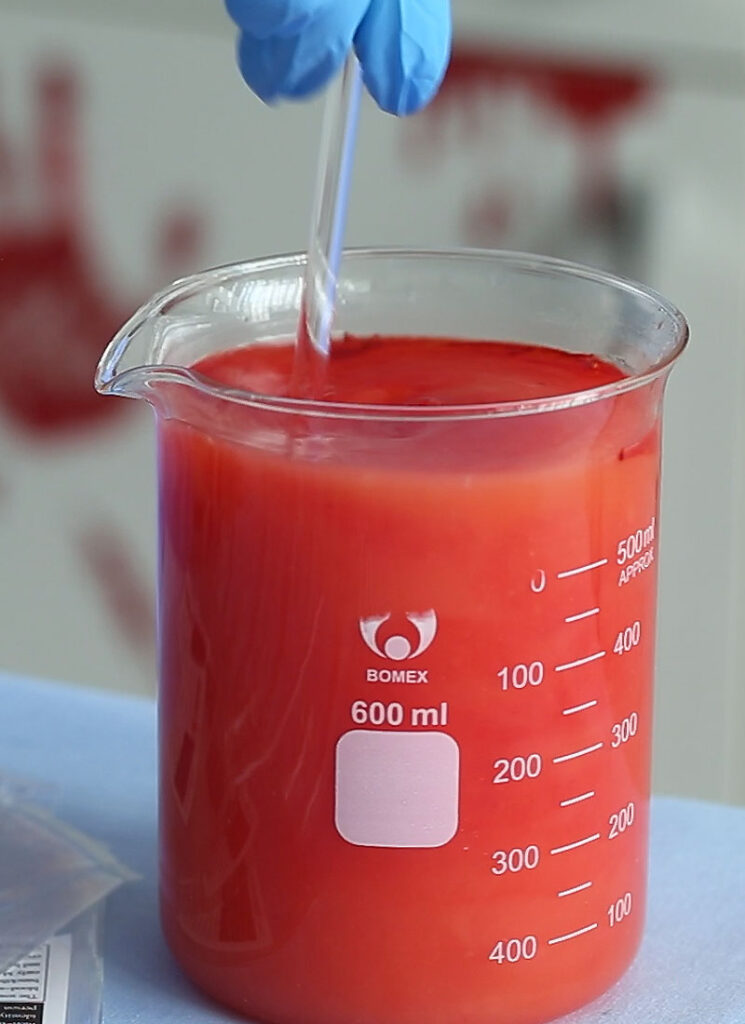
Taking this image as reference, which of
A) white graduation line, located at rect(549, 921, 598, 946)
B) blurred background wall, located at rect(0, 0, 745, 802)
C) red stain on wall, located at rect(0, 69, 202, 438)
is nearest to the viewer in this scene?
white graduation line, located at rect(549, 921, 598, 946)

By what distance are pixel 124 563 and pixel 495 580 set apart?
4.56 ft

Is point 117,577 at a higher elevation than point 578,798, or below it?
below

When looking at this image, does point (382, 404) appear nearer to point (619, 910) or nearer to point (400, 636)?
point (400, 636)

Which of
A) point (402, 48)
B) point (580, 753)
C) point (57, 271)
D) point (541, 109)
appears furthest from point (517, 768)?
point (57, 271)

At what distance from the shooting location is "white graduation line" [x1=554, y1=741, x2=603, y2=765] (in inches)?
25.2

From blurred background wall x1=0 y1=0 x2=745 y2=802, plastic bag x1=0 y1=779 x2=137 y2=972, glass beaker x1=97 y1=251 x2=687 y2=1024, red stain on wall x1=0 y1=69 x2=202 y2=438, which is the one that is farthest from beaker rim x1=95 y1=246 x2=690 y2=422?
red stain on wall x1=0 y1=69 x2=202 y2=438

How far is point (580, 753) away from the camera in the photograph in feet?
2.12

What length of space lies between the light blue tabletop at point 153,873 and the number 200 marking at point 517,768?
112 mm

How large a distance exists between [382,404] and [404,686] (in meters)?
0.10

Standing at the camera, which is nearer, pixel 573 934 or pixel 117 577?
pixel 573 934

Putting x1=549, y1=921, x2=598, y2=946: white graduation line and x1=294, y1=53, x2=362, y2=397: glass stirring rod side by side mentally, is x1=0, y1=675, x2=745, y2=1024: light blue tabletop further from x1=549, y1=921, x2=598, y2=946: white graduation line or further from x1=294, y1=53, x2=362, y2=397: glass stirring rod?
x1=294, y1=53, x2=362, y2=397: glass stirring rod

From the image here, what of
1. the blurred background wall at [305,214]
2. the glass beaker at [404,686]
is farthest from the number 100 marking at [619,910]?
the blurred background wall at [305,214]

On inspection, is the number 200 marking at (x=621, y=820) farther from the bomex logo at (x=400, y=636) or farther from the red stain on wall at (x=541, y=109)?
the red stain on wall at (x=541, y=109)

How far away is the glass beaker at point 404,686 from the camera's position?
1.99 ft
